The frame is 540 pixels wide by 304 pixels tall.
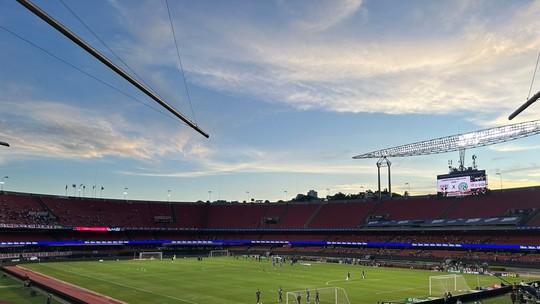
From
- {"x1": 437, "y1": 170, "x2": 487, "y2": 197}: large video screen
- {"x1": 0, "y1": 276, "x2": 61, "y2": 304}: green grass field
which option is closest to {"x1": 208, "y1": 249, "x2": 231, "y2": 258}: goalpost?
{"x1": 437, "y1": 170, "x2": 487, "y2": 197}: large video screen

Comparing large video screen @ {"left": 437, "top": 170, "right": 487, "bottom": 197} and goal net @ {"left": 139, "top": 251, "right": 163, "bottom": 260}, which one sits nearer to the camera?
large video screen @ {"left": 437, "top": 170, "right": 487, "bottom": 197}

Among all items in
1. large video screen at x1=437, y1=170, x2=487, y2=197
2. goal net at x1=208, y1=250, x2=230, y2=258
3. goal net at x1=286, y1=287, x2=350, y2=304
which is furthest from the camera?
goal net at x1=208, y1=250, x2=230, y2=258

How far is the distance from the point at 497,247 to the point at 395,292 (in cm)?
4060

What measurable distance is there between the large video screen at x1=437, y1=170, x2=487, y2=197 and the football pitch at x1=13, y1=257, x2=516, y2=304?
32.0 meters

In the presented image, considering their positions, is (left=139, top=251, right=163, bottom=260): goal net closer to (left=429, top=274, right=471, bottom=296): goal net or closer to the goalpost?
the goalpost

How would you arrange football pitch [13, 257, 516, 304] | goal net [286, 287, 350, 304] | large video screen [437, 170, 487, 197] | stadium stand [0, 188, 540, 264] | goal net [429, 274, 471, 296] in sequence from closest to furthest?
goal net [286, 287, 350, 304], football pitch [13, 257, 516, 304], goal net [429, 274, 471, 296], stadium stand [0, 188, 540, 264], large video screen [437, 170, 487, 197]

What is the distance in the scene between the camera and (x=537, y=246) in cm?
7500

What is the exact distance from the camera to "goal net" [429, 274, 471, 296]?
47.5m

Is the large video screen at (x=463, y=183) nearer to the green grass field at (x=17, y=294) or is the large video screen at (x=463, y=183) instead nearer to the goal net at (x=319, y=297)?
the goal net at (x=319, y=297)

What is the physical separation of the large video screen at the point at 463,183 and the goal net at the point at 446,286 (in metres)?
45.9

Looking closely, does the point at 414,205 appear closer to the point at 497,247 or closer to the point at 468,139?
the point at 468,139

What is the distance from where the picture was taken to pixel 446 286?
50531 mm

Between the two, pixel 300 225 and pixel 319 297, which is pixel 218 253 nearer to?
pixel 300 225

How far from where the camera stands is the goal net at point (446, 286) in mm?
47481
